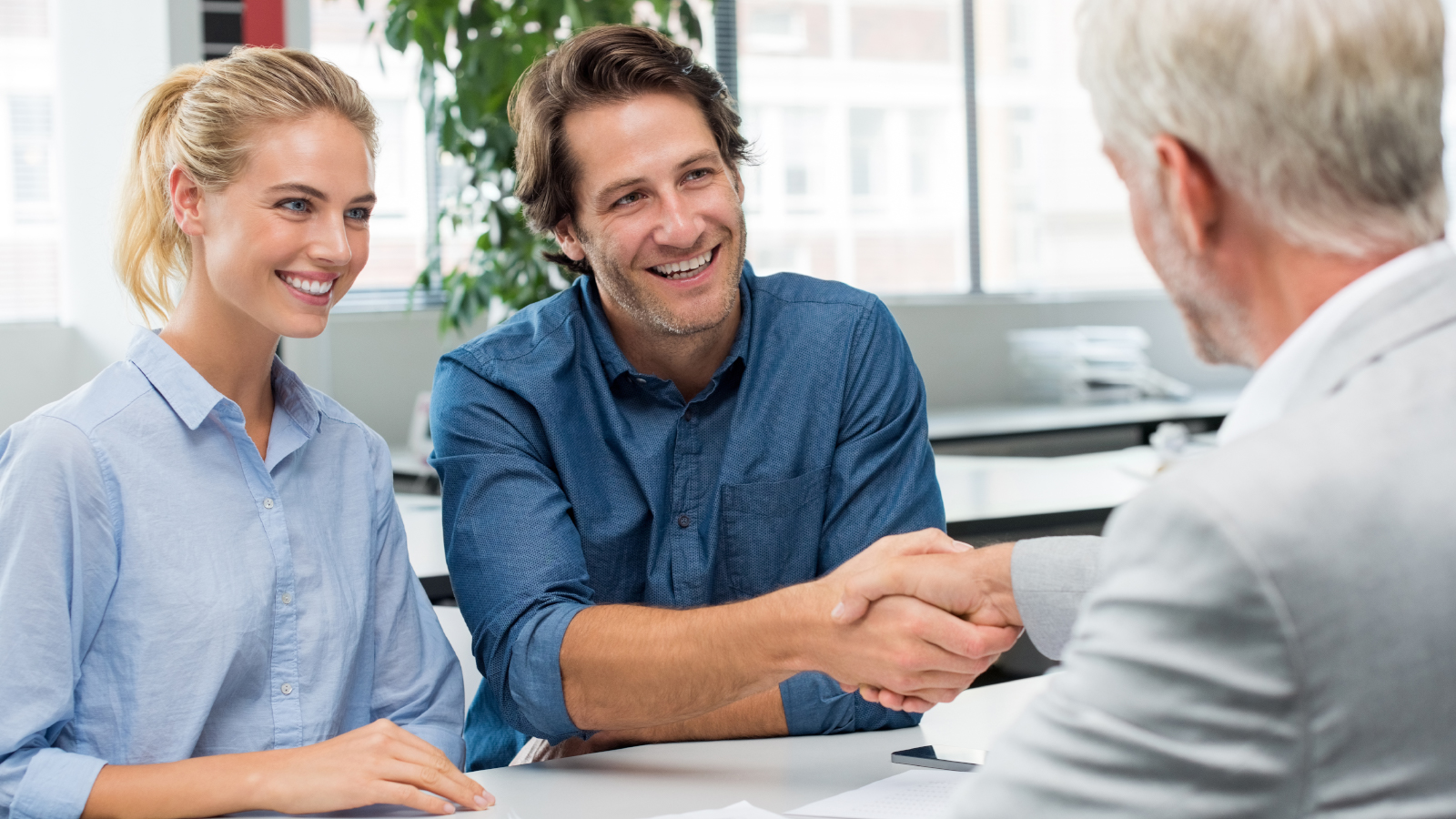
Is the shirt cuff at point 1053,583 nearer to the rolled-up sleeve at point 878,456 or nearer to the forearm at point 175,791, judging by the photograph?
the rolled-up sleeve at point 878,456

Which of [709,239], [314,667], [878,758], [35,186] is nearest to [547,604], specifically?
[314,667]

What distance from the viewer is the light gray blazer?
573mm

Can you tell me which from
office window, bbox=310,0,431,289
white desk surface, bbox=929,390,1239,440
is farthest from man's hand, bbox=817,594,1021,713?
office window, bbox=310,0,431,289

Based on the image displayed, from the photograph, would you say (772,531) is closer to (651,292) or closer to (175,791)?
(651,292)

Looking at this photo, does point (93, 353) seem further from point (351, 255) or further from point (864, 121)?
point (864, 121)

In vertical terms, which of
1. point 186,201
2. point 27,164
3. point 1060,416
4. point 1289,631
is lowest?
point 1060,416

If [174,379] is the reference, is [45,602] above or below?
below

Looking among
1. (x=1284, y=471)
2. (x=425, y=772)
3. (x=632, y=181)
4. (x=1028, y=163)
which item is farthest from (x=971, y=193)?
(x=1284, y=471)

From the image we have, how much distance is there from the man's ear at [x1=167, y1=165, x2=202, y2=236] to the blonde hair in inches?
0.5

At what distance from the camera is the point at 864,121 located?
5.44m

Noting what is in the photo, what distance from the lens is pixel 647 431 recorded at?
5.47ft

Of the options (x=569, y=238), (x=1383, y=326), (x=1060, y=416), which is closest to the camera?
(x=1383, y=326)

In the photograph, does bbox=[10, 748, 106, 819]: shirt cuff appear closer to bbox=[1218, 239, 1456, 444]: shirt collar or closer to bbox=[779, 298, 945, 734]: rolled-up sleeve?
bbox=[779, 298, 945, 734]: rolled-up sleeve

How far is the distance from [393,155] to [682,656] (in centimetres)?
363
